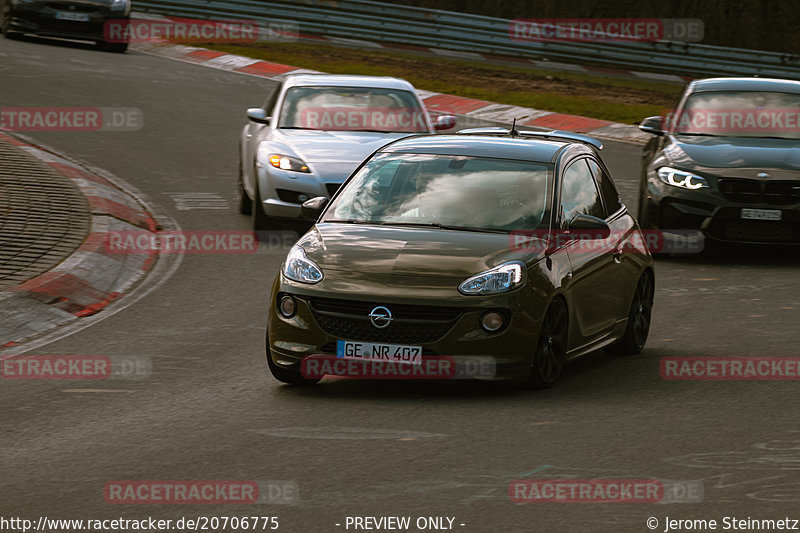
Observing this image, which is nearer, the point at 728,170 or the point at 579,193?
the point at 579,193

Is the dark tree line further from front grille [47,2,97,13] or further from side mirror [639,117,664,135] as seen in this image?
side mirror [639,117,664,135]

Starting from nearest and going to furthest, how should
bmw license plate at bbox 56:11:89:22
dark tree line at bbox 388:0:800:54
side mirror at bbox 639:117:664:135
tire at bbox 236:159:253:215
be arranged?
side mirror at bbox 639:117:664:135
tire at bbox 236:159:253:215
bmw license plate at bbox 56:11:89:22
dark tree line at bbox 388:0:800:54

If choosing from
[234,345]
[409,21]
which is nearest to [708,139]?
[234,345]

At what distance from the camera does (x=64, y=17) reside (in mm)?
27766

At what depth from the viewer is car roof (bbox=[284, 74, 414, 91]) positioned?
15.7 m

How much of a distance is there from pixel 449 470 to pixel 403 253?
2035 millimetres

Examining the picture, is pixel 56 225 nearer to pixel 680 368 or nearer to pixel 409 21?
pixel 680 368

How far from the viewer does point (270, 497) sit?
20.1 feet

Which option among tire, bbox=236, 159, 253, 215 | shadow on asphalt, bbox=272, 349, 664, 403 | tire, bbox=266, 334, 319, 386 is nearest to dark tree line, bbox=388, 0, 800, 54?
tire, bbox=236, 159, 253, 215

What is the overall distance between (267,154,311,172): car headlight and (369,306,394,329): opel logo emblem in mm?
6198

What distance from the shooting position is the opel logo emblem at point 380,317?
26.3 ft

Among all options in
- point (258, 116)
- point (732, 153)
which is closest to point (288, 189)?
point (258, 116)

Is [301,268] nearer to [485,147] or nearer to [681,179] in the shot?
[485,147]

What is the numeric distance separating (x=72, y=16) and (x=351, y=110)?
14.2 metres
